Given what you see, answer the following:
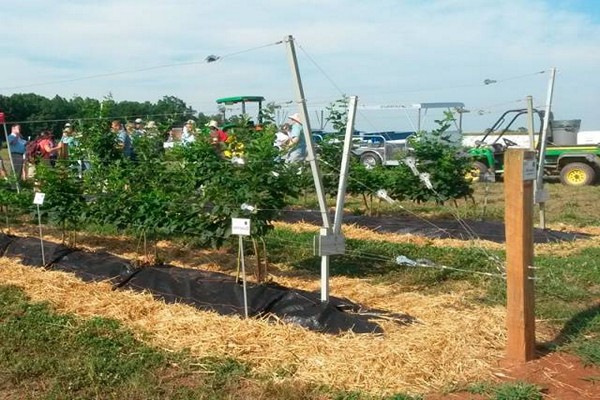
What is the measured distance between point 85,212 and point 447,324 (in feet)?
14.9

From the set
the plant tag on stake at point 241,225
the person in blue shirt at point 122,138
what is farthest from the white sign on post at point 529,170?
the person in blue shirt at point 122,138

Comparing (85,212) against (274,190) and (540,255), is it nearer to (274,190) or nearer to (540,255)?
(274,190)

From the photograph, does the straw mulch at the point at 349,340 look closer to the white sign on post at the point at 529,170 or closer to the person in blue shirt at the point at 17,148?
the white sign on post at the point at 529,170

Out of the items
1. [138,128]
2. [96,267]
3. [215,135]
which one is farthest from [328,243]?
[138,128]

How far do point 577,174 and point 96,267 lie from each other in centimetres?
1381

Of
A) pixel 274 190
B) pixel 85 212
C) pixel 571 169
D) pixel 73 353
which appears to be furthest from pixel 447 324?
pixel 571 169

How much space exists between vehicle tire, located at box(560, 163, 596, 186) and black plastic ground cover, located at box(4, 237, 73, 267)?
44.5 ft

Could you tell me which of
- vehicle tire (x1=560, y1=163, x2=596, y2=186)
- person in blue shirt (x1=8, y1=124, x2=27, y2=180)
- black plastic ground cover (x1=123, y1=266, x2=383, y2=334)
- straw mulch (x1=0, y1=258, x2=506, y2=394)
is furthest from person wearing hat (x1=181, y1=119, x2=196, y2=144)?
vehicle tire (x1=560, y1=163, x2=596, y2=186)

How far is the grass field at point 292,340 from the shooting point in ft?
13.6

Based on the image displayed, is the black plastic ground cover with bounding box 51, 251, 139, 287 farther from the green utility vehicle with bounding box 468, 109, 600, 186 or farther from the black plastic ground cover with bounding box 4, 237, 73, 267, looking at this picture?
the green utility vehicle with bounding box 468, 109, 600, 186

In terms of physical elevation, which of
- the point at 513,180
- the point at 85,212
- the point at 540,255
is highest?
the point at 513,180

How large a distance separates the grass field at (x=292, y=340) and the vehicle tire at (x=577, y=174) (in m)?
10.6

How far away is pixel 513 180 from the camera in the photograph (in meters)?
4.37

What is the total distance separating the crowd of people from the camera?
7.88 metres
